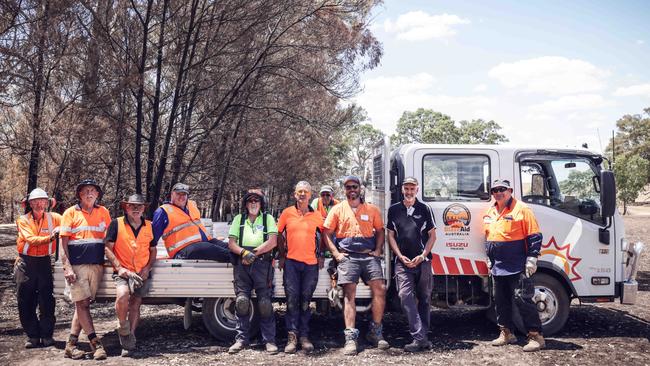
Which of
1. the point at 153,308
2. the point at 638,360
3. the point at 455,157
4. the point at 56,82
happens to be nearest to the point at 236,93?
the point at 56,82

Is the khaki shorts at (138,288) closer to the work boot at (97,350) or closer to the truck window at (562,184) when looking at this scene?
the work boot at (97,350)

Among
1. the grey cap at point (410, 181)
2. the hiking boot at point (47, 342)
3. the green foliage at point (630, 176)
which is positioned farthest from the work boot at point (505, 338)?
the green foliage at point (630, 176)

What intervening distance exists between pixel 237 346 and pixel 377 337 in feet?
5.24

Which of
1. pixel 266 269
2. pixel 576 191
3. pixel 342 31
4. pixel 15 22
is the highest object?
pixel 342 31

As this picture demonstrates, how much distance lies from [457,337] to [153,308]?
4.96 meters

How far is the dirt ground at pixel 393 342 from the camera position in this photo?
5945 mm

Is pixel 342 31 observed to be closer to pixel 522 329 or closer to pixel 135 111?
pixel 135 111

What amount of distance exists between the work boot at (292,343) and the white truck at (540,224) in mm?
493

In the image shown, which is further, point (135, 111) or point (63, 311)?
point (135, 111)

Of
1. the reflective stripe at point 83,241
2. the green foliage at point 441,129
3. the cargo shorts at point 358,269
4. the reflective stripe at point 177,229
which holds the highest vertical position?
the green foliage at point 441,129

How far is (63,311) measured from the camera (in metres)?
8.63

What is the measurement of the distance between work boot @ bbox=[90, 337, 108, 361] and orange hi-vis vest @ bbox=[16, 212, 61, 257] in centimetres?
122

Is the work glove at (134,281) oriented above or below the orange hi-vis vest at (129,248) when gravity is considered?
below

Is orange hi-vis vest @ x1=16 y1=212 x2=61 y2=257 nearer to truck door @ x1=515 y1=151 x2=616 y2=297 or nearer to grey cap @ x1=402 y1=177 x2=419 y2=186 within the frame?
grey cap @ x1=402 y1=177 x2=419 y2=186
